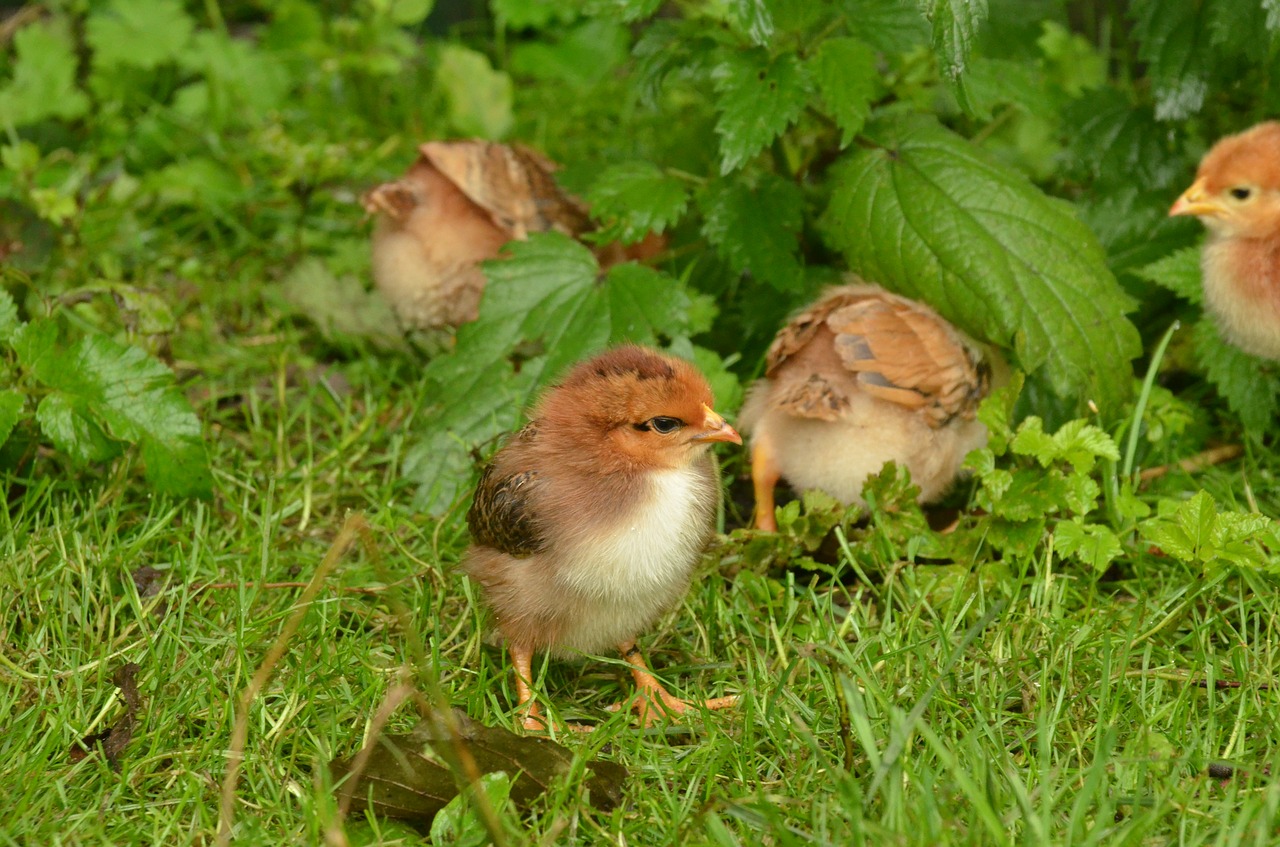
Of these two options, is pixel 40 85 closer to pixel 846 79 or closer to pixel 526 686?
pixel 846 79

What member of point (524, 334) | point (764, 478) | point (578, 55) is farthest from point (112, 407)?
point (578, 55)

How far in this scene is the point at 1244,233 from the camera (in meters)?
3.29

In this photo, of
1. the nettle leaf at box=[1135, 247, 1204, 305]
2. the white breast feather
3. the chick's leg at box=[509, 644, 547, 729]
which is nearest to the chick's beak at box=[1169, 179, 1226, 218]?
the nettle leaf at box=[1135, 247, 1204, 305]

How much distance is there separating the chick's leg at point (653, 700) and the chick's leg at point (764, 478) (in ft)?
2.21

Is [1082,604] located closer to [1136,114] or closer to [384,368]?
[1136,114]

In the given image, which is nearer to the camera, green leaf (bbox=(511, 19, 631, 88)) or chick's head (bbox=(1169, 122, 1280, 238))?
chick's head (bbox=(1169, 122, 1280, 238))

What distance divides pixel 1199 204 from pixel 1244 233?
0.46ft

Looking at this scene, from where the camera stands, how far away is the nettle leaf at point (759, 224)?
3391mm

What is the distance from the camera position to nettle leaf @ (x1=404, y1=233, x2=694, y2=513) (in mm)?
3396

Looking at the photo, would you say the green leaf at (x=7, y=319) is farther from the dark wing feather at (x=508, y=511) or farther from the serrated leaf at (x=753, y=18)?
the serrated leaf at (x=753, y=18)

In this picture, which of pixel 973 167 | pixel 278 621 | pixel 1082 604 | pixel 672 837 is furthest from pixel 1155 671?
pixel 278 621

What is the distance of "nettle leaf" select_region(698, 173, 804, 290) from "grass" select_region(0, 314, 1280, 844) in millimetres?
822

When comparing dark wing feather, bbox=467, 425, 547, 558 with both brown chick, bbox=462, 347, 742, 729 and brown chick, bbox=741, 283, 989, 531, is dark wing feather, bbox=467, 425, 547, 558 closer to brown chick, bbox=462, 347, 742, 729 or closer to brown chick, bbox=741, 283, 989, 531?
brown chick, bbox=462, 347, 742, 729

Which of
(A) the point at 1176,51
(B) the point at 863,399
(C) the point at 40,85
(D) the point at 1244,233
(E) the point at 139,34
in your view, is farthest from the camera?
(E) the point at 139,34
